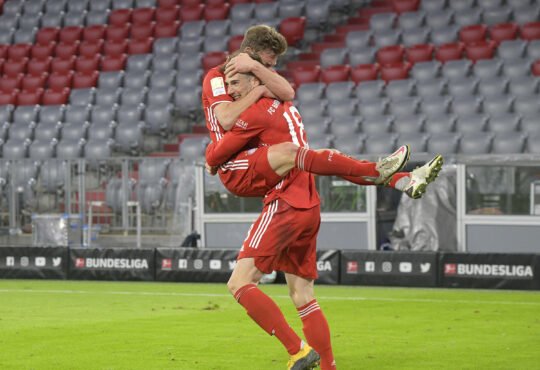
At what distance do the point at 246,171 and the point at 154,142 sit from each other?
54.1 feet

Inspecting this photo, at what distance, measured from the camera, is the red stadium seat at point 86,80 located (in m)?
25.0

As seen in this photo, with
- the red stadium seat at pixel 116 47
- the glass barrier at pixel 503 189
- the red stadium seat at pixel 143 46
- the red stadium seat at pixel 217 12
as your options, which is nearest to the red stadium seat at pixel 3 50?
the red stadium seat at pixel 116 47

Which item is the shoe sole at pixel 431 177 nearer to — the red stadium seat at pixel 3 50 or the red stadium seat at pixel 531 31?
the red stadium seat at pixel 531 31

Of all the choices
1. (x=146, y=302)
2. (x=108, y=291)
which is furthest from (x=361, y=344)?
(x=108, y=291)

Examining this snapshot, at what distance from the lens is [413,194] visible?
6.09 metres

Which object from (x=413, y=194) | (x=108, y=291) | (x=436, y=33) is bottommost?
(x=108, y=291)

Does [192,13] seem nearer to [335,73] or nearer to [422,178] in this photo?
[335,73]

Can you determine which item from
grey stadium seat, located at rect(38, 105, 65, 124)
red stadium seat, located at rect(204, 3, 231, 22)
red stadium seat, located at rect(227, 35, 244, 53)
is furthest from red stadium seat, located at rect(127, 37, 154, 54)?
grey stadium seat, located at rect(38, 105, 65, 124)

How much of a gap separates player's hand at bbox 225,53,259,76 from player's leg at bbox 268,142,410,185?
0.56 metres

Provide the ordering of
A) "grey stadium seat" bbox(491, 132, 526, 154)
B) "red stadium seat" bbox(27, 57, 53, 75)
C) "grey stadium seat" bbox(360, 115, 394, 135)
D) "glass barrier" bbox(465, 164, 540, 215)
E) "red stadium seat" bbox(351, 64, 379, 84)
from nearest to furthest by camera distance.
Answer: "glass barrier" bbox(465, 164, 540, 215) < "grey stadium seat" bbox(491, 132, 526, 154) < "grey stadium seat" bbox(360, 115, 394, 135) < "red stadium seat" bbox(351, 64, 379, 84) < "red stadium seat" bbox(27, 57, 53, 75)

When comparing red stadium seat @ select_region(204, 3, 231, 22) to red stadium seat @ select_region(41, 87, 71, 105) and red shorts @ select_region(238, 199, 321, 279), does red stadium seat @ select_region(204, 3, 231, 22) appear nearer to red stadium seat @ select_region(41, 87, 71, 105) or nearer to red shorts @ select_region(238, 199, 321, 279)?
red stadium seat @ select_region(41, 87, 71, 105)

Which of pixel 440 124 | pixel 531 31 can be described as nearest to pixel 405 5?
pixel 531 31

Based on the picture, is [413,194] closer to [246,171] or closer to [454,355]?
[246,171]

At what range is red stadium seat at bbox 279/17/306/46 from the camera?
938 inches
